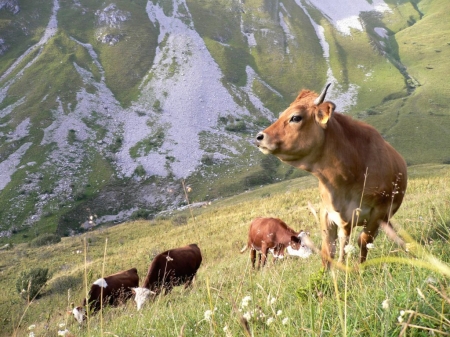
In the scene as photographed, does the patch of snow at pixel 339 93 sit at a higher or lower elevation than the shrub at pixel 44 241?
lower

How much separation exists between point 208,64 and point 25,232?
73.7 meters

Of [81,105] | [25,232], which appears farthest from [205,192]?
[81,105]

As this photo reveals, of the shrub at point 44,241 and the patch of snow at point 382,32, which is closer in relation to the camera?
the shrub at point 44,241

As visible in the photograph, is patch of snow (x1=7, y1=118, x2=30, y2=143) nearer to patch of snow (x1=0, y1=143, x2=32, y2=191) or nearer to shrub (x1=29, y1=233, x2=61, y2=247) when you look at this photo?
patch of snow (x1=0, y1=143, x2=32, y2=191)

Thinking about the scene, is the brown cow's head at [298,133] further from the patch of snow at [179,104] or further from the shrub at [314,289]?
the patch of snow at [179,104]

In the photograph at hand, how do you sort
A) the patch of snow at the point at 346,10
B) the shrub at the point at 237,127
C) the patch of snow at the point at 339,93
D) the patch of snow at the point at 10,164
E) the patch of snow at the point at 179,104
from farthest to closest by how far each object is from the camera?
the patch of snow at the point at 346,10
the patch of snow at the point at 339,93
the shrub at the point at 237,127
the patch of snow at the point at 179,104
the patch of snow at the point at 10,164

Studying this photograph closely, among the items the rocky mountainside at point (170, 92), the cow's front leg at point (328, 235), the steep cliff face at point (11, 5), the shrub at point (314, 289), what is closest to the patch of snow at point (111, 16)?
the rocky mountainside at point (170, 92)

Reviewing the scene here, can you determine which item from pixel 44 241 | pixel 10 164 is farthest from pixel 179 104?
pixel 44 241

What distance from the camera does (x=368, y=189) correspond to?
524cm

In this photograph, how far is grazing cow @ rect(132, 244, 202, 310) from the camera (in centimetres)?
1000

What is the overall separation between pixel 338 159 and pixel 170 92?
306ft

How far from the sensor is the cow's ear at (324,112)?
489 centimetres

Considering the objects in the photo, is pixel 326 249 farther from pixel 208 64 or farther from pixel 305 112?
pixel 208 64

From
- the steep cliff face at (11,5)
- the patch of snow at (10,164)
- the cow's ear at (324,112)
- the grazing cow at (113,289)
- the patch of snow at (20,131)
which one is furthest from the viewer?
the steep cliff face at (11,5)
